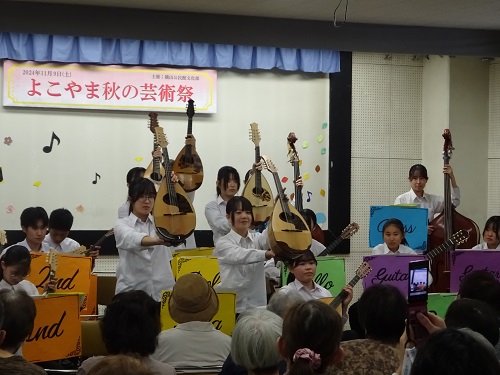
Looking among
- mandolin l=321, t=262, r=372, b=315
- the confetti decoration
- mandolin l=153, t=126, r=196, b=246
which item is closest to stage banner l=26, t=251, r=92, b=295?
mandolin l=153, t=126, r=196, b=246

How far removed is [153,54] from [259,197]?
2.47 m

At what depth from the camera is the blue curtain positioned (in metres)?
7.99

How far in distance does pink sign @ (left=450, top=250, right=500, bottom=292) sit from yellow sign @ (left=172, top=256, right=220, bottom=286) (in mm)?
1535

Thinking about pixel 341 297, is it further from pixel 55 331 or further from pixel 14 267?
pixel 14 267

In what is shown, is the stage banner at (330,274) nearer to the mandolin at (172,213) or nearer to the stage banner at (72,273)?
the mandolin at (172,213)

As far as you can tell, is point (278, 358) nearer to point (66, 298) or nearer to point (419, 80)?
point (66, 298)

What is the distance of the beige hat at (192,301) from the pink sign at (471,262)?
7.28ft

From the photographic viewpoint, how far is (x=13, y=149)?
808 centimetres

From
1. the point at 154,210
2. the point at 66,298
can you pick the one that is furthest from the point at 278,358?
the point at 154,210

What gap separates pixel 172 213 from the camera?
550cm

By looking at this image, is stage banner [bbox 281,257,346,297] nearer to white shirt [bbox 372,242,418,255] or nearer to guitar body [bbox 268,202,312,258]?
guitar body [bbox 268,202,312,258]

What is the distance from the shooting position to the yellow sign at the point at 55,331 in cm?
450

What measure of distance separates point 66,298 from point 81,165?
3.81 metres

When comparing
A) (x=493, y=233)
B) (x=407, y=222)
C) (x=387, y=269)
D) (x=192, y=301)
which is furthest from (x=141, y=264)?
(x=493, y=233)
